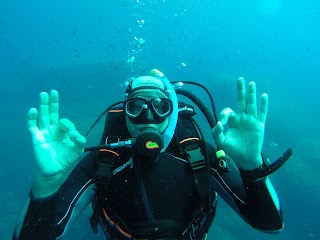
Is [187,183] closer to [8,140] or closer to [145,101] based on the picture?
[145,101]

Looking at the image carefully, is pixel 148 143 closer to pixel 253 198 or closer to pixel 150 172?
pixel 150 172

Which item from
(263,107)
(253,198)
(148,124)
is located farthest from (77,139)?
(253,198)

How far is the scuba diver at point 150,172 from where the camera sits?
105 inches

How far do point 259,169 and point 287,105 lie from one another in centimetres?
2909

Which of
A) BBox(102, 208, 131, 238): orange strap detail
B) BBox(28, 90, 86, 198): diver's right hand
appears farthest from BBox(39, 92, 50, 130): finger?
BBox(102, 208, 131, 238): orange strap detail

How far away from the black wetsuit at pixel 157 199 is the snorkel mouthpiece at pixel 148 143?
386 millimetres

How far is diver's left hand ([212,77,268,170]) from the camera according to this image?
8.67 feet

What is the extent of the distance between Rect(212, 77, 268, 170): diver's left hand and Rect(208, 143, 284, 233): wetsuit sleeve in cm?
24

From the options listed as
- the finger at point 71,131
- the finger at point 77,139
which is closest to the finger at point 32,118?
the finger at point 71,131

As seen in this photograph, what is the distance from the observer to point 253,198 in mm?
2969

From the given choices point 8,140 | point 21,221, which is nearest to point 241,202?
point 21,221

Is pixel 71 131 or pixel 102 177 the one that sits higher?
pixel 71 131

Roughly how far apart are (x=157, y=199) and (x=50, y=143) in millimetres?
1383

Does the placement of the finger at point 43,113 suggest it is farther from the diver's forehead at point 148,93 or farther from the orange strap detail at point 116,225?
the orange strap detail at point 116,225
